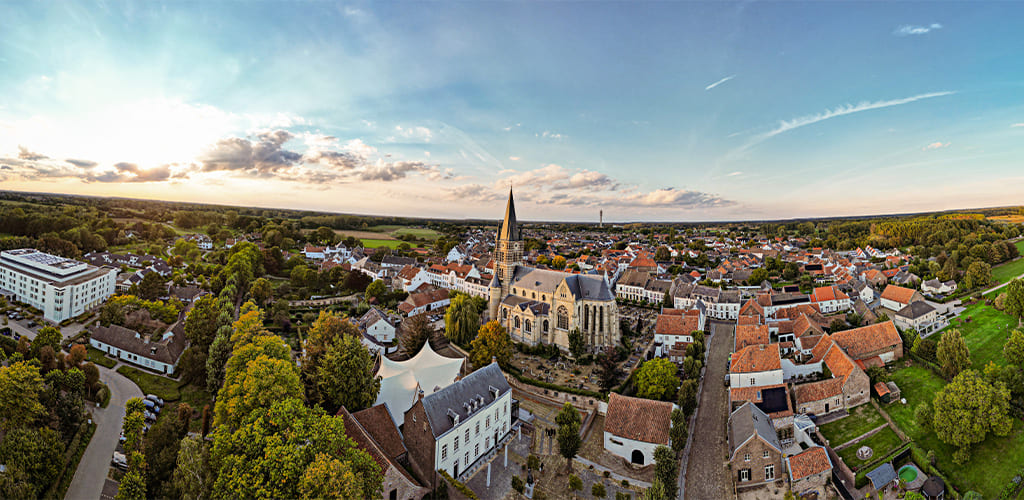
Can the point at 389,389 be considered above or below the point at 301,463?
below

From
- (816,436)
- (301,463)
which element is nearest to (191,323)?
(301,463)

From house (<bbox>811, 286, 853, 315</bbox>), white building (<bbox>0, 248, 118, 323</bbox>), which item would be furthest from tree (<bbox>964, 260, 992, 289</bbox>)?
white building (<bbox>0, 248, 118, 323</bbox>)

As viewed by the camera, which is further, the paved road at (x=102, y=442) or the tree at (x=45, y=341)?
the tree at (x=45, y=341)

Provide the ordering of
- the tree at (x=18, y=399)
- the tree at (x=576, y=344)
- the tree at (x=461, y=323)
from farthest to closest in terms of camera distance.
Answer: the tree at (x=461, y=323) < the tree at (x=576, y=344) < the tree at (x=18, y=399)

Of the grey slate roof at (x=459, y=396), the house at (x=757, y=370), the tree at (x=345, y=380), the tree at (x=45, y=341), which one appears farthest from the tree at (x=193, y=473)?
the house at (x=757, y=370)

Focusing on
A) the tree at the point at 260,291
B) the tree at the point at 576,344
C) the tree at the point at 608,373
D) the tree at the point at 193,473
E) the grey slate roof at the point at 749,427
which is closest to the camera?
the tree at the point at 193,473

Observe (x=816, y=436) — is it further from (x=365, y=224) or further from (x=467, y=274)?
(x=365, y=224)

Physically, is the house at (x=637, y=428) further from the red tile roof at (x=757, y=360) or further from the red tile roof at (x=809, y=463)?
the red tile roof at (x=757, y=360)

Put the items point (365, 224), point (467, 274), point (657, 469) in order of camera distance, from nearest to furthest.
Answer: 1. point (657, 469)
2. point (467, 274)
3. point (365, 224)
